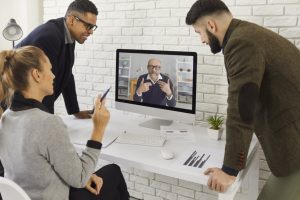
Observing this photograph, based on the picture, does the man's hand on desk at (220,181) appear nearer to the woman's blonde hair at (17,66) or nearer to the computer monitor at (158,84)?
the computer monitor at (158,84)

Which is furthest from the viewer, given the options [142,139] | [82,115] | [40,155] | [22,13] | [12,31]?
[22,13]

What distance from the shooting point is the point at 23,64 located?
4.06 ft

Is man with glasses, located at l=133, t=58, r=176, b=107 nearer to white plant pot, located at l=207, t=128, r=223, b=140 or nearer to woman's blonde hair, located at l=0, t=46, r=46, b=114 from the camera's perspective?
white plant pot, located at l=207, t=128, r=223, b=140

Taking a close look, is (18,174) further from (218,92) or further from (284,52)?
(218,92)

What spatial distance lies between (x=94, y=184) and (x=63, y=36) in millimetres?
1038

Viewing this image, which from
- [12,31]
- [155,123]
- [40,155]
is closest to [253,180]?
[155,123]

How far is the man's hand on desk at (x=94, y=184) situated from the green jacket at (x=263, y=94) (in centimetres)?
59

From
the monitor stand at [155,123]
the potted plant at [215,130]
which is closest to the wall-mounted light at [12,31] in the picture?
the monitor stand at [155,123]

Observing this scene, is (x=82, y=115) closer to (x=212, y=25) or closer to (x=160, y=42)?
(x=160, y=42)

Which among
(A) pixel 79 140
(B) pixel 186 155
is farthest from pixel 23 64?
(B) pixel 186 155

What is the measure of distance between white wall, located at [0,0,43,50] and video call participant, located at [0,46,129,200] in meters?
1.91

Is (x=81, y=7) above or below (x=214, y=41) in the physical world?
above

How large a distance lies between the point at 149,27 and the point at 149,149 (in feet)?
3.44

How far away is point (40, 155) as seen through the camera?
1.19m
